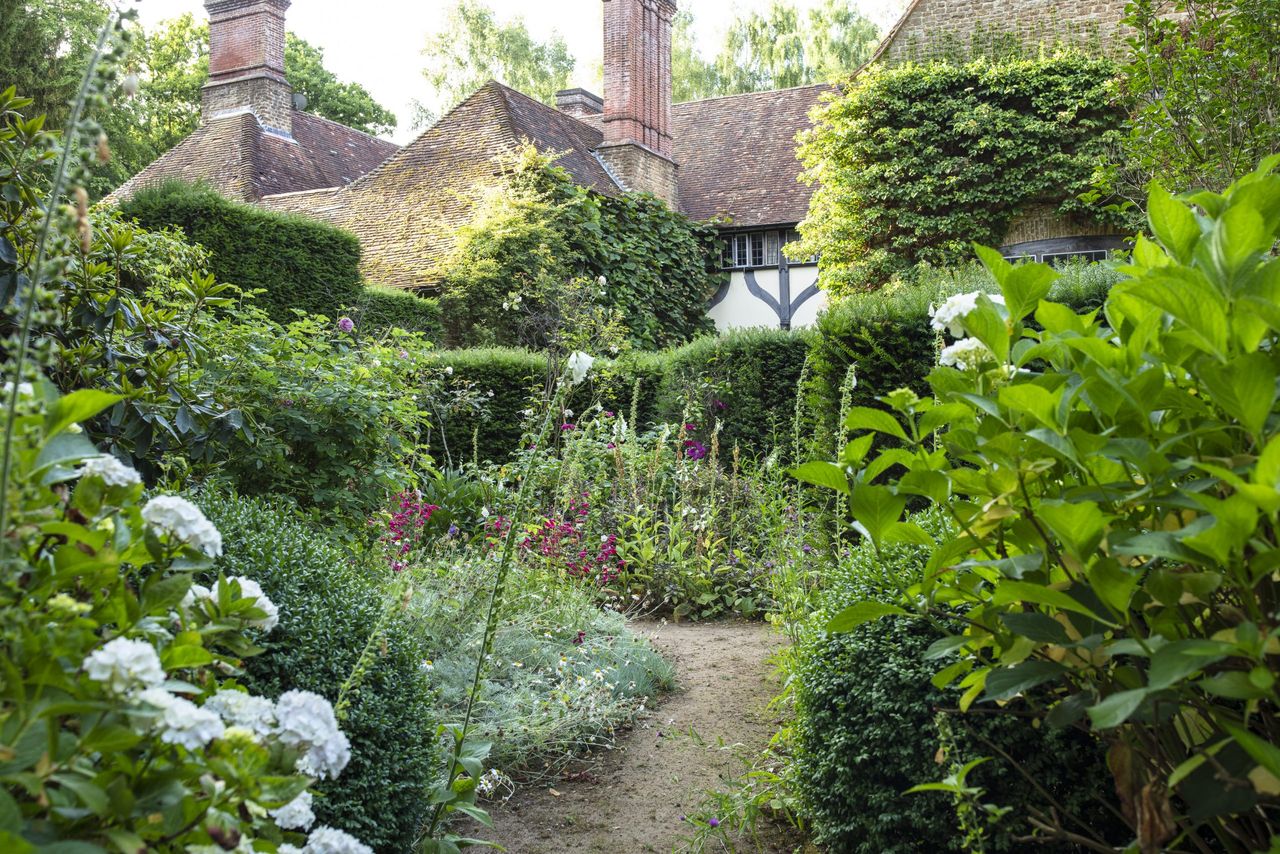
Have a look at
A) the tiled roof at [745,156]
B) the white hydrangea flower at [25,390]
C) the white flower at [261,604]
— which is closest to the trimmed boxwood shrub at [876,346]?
the white flower at [261,604]

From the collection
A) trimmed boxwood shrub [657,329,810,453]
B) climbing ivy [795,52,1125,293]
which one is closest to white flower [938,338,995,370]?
trimmed boxwood shrub [657,329,810,453]

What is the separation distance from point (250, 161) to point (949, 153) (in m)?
13.4

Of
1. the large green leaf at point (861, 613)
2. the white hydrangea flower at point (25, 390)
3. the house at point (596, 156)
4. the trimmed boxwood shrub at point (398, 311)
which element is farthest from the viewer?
the house at point (596, 156)

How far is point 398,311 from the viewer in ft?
44.9

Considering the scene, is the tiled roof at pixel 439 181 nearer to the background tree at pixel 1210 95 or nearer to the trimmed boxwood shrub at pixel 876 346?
the trimmed boxwood shrub at pixel 876 346

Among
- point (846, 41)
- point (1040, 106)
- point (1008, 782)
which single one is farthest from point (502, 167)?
point (846, 41)

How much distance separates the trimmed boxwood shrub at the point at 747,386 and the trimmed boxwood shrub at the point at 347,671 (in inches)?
268

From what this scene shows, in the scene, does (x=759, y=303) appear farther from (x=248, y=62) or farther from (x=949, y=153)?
(x=248, y=62)

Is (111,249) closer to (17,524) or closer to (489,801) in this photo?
(489,801)

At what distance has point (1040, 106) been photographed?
12727 millimetres

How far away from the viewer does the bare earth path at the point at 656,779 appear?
3029 mm

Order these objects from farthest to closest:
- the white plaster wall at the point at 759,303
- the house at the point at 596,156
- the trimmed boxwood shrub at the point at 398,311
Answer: the white plaster wall at the point at 759,303, the house at the point at 596,156, the trimmed boxwood shrub at the point at 398,311

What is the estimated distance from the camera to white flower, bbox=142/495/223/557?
1.24m

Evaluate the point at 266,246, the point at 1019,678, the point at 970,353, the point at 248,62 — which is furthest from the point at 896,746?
the point at 248,62
